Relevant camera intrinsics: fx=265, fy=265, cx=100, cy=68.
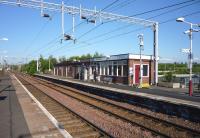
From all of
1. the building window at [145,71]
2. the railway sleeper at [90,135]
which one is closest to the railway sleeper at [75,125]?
the railway sleeper at [90,135]

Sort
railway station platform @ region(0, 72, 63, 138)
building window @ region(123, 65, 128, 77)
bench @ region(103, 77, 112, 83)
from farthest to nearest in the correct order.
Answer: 1. bench @ region(103, 77, 112, 83)
2. building window @ region(123, 65, 128, 77)
3. railway station platform @ region(0, 72, 63, 138)

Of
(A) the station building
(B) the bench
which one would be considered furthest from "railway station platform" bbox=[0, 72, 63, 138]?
(B) the bench

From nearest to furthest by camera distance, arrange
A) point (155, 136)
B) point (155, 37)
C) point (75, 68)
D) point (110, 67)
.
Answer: point (155, 136), point (155, 37), point (110, 67), point (75, 68)

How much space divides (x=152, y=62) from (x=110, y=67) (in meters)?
7.05

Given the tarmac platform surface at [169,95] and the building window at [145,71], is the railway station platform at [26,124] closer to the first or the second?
the tarmac platform surface at [169,95]

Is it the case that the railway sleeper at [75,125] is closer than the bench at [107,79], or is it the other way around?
the railway sleeper at [75,125]

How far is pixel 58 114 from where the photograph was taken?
1416cm

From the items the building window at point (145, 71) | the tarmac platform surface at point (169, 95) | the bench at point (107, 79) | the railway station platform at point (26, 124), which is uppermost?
the building window at point (145, 71)

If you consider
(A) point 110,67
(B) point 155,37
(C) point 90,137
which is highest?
(B) point 155,37

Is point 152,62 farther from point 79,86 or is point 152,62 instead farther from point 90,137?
point 90,137

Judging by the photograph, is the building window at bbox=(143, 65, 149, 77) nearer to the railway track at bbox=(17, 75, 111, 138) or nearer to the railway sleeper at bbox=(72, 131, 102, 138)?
the railway track at bbox=(17, 75, 111, 138)

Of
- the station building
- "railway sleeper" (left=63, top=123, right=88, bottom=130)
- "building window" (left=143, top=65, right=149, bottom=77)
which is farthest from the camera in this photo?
"building window" (left=143, top=65, right=149, bottom=77)

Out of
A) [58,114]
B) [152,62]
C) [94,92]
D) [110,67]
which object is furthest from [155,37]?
[58,114]

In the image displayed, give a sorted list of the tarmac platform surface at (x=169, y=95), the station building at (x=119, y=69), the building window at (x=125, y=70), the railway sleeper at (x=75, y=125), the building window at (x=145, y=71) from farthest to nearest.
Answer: the building window at (x=145, y=71)
the building window at (x=125, y=70)
the station building at (x=119, y=69)
the tarmac platform surface at (x=169, y=95)
the railway sleeper at (x=75, y=125)
